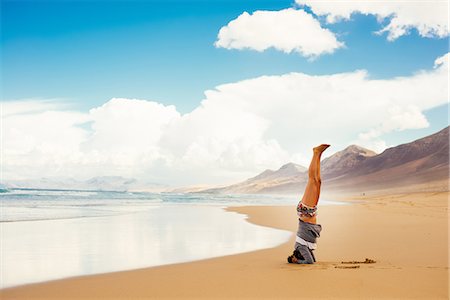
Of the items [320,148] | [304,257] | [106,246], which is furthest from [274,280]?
[106,246]

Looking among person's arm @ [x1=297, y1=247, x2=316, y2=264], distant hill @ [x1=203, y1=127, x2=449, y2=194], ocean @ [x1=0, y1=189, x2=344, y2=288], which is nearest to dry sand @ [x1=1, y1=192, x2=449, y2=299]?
person's arm @ [x1=297, y1=247, x2=316, y2=264]

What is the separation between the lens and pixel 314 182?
7.52 meters

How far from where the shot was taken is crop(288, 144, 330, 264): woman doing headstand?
7.42m

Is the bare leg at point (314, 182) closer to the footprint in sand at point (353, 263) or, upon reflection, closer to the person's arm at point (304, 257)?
the person's arm at point (304, 257)

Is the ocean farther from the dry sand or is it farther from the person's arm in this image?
the person's arm

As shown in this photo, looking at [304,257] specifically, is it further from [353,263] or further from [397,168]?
[397,168]

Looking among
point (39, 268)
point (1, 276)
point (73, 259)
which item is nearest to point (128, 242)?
point (73, 259)

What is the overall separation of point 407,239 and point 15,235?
10914mm

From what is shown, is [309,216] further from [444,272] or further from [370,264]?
[444,272]

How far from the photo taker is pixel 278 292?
18.0 ft

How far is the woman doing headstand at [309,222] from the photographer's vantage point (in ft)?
24.3

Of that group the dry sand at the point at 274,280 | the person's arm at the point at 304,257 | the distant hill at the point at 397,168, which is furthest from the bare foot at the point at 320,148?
the distant hill at the point at 397,168

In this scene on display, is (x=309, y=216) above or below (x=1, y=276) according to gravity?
above

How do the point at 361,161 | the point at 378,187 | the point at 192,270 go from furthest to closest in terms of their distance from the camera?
1. the point at 361,161
2. the point at 378,187
3. the point at 192,270
